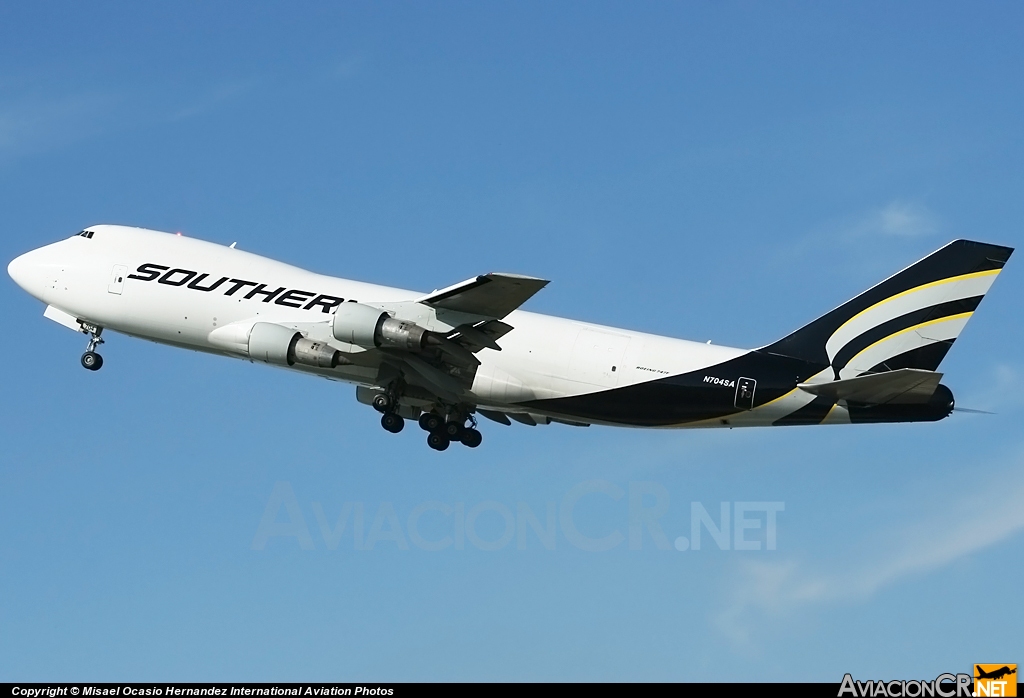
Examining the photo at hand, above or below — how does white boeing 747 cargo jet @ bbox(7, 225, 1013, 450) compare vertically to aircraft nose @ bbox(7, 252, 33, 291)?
below

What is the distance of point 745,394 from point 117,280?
2005 centimetres

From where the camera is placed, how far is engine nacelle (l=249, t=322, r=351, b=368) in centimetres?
3541

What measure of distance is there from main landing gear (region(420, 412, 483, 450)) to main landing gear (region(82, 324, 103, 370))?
1118 centimetres

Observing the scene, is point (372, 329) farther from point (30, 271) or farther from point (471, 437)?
point (30, 271)

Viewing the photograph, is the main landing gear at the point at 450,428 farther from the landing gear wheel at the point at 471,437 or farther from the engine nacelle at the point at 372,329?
the engine nacelle at the point at 372,329

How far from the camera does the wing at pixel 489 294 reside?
1244 inches

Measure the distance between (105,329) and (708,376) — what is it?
19651 mm

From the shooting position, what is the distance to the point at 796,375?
34.5 meters

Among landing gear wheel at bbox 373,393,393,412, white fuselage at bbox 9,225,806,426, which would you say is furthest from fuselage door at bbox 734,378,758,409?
landing gear wheel at bbox 373,393,393,412

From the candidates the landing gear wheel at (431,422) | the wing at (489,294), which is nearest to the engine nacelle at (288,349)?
the wing at (489,294)

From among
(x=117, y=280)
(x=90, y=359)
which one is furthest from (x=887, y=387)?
(x=90, y=359)

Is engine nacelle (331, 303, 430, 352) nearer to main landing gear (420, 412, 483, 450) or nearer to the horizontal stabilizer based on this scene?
main landing gear (420, 412, 483, 450)

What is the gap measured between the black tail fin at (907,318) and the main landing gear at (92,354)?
21.8m

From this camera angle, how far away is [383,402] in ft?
122
